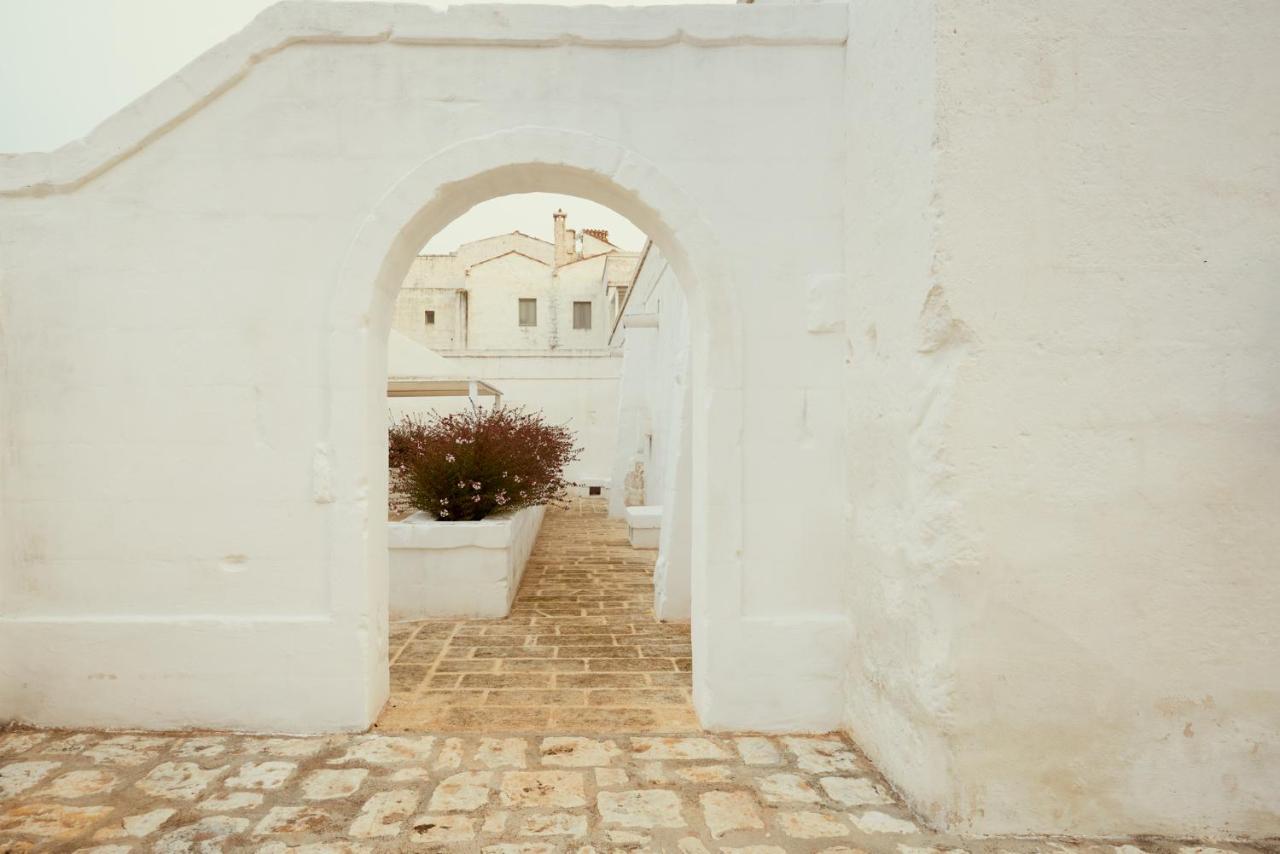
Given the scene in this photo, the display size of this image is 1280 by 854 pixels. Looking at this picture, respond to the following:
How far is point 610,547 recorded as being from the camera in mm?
8352

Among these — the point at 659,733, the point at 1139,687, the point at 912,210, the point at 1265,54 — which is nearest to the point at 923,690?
the point at 1139,687

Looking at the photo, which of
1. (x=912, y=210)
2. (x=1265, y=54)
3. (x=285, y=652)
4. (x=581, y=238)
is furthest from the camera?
(x=581, y=238)

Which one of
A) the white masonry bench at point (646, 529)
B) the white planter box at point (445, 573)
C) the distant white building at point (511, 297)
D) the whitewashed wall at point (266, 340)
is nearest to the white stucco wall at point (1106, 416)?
the whitewashed wall at point (266, 340)

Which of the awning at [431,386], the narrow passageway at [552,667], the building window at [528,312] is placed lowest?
the narrow passageway at [552,667]

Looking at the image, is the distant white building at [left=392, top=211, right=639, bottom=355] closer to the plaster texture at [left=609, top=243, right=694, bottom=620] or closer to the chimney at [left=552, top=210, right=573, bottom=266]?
the chimney at [left=552, top=210, right=573, bottom=266]

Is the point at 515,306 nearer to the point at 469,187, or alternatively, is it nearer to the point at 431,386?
the point at 431,386

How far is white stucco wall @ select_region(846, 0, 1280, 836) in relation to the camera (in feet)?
8.64

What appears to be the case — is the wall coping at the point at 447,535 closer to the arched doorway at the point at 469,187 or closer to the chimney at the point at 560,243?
the arched doorway at the point at 469,187

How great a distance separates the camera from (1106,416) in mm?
2650

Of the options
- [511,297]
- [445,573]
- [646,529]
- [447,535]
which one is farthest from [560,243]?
[445,573]

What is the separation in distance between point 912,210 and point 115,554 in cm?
389

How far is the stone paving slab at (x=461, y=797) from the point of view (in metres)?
2.52

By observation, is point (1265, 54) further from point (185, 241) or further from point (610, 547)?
point (610, 547)

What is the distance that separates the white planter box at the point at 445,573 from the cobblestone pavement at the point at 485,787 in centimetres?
128
